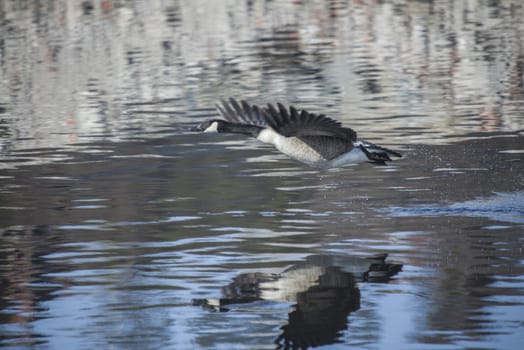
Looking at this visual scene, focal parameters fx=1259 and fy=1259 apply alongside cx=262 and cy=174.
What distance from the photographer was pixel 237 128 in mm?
10805

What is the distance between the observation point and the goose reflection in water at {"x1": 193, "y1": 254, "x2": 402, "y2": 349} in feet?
24.9

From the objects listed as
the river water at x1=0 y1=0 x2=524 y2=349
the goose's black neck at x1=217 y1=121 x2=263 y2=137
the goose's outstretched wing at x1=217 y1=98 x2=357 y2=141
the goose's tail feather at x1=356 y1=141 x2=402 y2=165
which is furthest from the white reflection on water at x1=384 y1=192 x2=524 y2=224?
the goose's black neck at x1=217 y1=121 x2=263 y2=137

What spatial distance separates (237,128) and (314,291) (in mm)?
2652

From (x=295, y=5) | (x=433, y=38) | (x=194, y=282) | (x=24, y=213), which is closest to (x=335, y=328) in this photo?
(x=194, y=282)

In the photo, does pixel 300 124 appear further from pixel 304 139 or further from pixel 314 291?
pixel 314 291

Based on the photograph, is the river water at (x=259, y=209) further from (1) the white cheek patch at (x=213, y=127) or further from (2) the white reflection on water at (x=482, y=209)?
(1) the white cheek patch at (x=213, y=127)

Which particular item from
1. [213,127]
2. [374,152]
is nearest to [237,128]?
[213,127]

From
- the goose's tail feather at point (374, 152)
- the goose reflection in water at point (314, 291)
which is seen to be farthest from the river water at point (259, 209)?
the goose's tail feather at point (374, 152)

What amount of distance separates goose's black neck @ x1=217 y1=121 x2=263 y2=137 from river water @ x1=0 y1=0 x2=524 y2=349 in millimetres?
810

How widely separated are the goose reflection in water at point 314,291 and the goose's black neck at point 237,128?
63.6 inches

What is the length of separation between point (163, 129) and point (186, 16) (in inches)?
814

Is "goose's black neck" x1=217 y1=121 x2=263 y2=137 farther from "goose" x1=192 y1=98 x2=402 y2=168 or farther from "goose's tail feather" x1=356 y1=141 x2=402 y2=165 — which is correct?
"goose's tail feather" x1=356 y1=141 x2=402 y2=165

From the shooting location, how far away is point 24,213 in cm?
1172

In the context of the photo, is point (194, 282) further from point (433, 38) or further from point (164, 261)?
point (433, 38)
